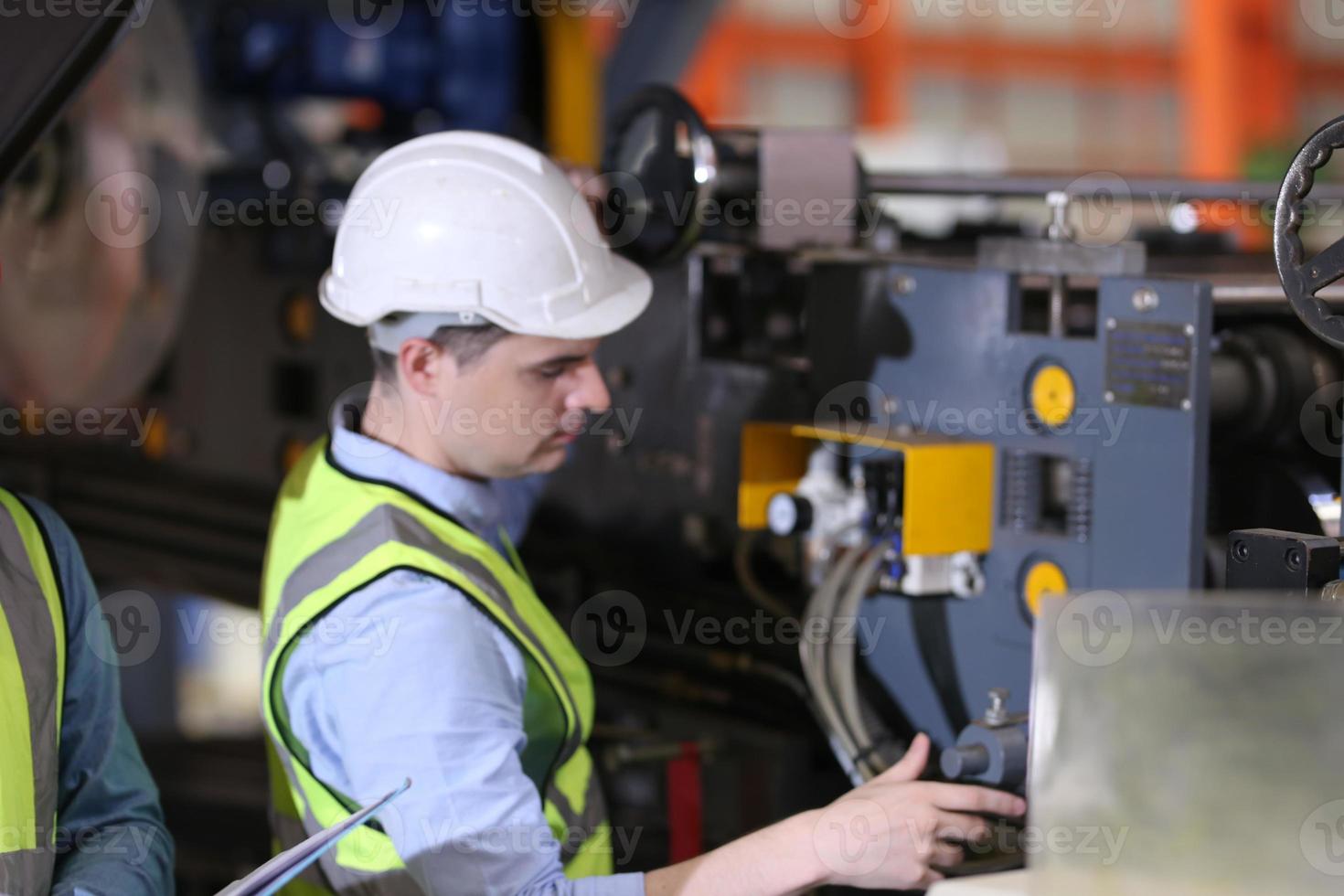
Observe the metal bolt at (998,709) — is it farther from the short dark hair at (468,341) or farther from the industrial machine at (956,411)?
the short dark hair at (468,341)

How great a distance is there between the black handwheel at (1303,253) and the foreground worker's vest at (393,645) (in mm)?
726

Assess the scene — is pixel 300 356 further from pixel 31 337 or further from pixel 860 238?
pixel 860 238

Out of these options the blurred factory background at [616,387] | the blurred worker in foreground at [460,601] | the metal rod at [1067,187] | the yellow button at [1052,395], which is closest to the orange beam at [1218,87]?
the blurred factory background at [616,387]

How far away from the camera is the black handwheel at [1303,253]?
3.76ft

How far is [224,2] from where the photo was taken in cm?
389

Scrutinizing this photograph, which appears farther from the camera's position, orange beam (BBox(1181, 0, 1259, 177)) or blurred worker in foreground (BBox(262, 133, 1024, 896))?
orange beam (BBox(1181, 0, 1259, 177))

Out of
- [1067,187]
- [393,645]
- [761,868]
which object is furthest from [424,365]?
[1067,187]

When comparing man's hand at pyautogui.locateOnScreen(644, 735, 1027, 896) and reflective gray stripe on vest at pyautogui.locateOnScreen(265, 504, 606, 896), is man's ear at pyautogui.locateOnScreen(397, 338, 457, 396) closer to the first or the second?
reflective gray stripe on vest at pyautogui.locateOnScreen(265, 504, 606, 896)

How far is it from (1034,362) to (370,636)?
74cm

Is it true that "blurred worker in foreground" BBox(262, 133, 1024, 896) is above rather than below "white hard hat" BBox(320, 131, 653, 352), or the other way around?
below

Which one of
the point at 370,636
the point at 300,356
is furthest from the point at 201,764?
the point at 370,636

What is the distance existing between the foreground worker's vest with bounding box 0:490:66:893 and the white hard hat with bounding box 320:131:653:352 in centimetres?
38

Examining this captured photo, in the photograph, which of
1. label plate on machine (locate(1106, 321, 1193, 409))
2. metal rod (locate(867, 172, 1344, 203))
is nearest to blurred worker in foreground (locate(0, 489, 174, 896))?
label plate on machine (locate(1106, 321, 1193, 409))

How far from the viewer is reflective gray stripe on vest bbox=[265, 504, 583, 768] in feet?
4.69
